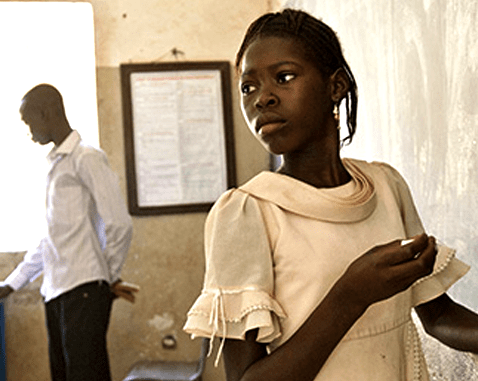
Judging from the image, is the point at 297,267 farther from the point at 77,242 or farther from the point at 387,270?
the point at 77,242

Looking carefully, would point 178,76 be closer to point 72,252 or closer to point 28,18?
point 28,18

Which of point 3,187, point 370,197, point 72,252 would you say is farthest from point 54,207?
point 370,197

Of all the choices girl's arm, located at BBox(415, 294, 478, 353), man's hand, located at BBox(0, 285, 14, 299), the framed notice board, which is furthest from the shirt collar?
girl's arm, located at BBox(415, 294, 478, 353)

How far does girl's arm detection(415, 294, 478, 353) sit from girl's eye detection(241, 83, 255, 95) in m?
0.39

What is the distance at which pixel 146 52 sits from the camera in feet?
14.1

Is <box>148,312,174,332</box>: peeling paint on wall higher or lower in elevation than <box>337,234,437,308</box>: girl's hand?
lower

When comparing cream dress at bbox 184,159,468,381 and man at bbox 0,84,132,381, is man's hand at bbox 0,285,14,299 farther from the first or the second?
cream dress at bbox 184,159,468,381

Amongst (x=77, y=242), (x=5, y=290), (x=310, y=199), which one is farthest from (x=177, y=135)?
(x=310, y=199)

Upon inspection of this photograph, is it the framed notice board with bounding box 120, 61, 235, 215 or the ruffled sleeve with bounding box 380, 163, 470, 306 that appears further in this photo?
the framed notice board with bounding box 120, 61, 235, 215

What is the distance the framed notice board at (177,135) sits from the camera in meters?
4.28

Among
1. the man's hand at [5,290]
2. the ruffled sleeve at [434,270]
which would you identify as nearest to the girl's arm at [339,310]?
the ruffled sleeve at [434,270]

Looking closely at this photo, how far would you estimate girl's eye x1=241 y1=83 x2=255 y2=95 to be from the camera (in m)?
0.91

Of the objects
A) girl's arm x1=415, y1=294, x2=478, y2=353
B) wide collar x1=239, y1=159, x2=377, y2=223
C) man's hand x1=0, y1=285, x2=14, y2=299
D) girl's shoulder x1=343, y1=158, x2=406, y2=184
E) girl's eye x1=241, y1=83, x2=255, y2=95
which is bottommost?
man's hand x1=0, y1=285, x2=14, y2=299

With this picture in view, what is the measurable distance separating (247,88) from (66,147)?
2036mm
